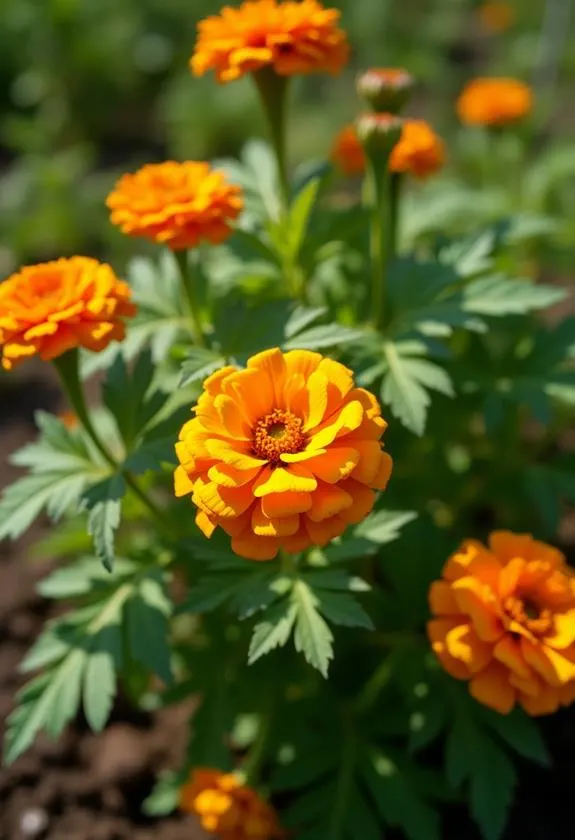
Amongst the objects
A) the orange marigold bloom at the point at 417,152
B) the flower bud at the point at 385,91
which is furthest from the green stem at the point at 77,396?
A: the orange marigold bloom at the point at 417,152

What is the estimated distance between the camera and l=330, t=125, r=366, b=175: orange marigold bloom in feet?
7.70

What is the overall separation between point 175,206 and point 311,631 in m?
0.85

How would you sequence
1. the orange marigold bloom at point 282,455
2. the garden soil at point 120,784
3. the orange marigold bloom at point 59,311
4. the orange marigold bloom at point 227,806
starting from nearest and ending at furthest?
the orange marigold bloom at point 282,455 → the orange marigold bloom at point 59,311 → the orange marigold bloom at point 227,806 → the garden soil at point 120,784

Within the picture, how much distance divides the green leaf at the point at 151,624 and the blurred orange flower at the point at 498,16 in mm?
5647

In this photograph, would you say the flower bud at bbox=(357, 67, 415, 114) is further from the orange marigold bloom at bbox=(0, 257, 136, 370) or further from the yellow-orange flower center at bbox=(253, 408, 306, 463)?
the yellow-orange flower center at bbox=(253, 408, 306, 463)

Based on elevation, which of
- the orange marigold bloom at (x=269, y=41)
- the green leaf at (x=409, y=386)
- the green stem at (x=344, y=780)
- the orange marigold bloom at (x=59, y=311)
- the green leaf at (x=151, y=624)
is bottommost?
the green stem at (x=344, y=780)

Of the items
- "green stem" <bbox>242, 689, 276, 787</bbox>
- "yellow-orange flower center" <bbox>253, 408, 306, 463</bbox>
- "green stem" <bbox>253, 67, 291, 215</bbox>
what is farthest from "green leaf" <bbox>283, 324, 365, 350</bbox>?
"green stem" <bbox>242, 689, 276, 787</bbox>

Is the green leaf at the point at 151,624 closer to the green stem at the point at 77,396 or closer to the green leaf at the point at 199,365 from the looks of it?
the green stem at the point at 77,396

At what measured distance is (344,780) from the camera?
5.87 ft

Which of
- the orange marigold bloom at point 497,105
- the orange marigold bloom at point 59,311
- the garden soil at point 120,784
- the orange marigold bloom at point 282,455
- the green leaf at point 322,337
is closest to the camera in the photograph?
the orange marigold bloom at point 282,455

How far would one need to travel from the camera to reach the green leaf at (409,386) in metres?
1.65

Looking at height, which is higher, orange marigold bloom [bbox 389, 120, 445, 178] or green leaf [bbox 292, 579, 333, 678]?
orange marigold bloom [bbox 389, 120, 445, 178]

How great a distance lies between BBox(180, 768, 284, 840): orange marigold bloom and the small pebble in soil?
54cm

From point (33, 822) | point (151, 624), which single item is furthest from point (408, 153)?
point (33, 822)
